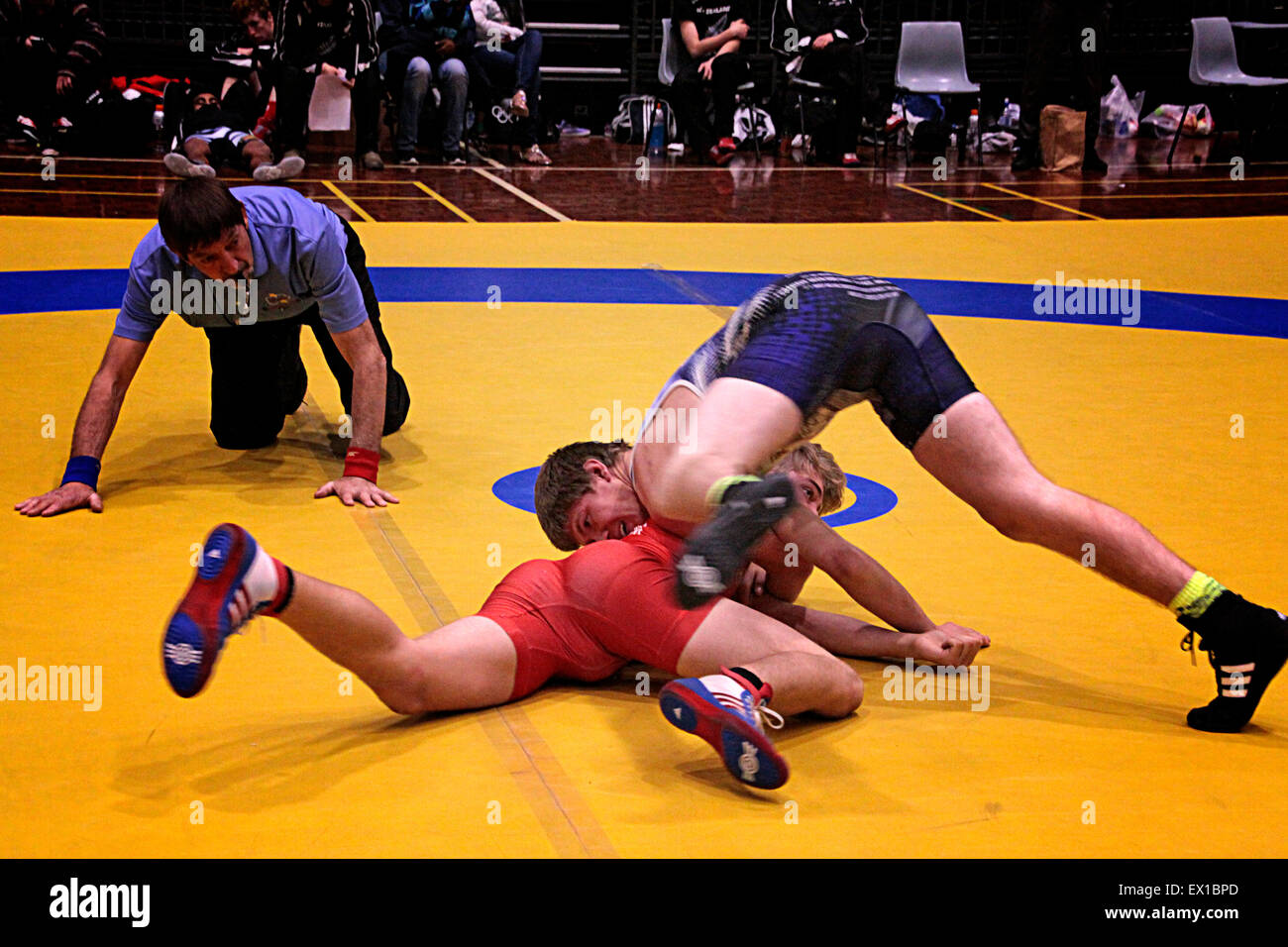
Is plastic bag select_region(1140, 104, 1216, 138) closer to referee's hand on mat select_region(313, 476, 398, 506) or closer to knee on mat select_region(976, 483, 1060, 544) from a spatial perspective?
referee's hand on mat select_region(313, 476, 398, 506)

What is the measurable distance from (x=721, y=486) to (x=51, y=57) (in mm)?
9768

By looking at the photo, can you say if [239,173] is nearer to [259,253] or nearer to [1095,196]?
[1095,196]

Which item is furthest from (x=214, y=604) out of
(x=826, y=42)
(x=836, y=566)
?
(x=826, y=42)

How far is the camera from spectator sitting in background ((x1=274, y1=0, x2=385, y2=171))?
9859 mm

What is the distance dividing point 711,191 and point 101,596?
24.5 feet

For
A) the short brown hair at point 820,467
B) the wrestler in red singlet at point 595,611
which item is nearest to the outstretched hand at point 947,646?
the short brown hair at point 820,467

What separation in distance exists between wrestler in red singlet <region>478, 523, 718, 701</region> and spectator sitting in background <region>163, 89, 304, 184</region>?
7.46 meters

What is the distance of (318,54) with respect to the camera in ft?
Answer: 33.0

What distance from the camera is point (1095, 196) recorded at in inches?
388

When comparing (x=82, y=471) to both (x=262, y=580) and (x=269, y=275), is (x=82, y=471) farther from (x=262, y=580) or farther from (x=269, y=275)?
(x=262, y=580)

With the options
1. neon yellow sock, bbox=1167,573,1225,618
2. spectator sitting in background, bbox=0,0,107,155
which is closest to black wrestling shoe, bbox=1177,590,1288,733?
neon yellow sock, bbox=1167,573,1225,618

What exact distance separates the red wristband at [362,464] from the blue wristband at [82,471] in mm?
627

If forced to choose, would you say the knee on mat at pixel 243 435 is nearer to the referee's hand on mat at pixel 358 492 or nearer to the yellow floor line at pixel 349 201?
the referee's hand on mat at pixel 358 492
